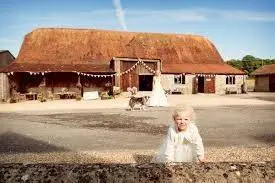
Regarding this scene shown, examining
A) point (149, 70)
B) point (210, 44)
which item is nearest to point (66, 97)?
point (149, 70)

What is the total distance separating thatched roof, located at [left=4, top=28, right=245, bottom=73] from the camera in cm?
3719

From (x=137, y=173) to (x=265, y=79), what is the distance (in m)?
48.9

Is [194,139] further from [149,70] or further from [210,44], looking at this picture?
[210,44]

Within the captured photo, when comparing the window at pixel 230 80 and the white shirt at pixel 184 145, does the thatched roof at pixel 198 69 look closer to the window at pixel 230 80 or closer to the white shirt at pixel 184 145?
the window at pixel 230 80

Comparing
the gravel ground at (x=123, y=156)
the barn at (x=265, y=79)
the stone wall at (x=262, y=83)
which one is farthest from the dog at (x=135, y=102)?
the stone wall at (x=262, y=83)

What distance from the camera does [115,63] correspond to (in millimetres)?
35875

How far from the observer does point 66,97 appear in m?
33.7

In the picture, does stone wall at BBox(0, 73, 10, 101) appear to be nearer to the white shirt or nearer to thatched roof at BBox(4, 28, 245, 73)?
thatched roof at BBox(4, 28, 245, 73)

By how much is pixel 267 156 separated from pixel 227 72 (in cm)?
3345

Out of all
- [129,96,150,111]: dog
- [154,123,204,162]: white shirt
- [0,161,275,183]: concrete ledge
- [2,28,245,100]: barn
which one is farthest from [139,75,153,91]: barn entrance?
[0,161,275,183]: concrete ledge

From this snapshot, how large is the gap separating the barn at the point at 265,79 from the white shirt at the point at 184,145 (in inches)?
1730

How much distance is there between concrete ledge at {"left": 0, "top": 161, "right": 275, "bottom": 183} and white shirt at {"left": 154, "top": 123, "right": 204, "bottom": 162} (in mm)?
2406

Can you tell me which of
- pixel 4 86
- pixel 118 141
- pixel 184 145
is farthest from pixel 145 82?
pixel 184 145

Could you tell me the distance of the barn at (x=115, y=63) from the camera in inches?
1379
